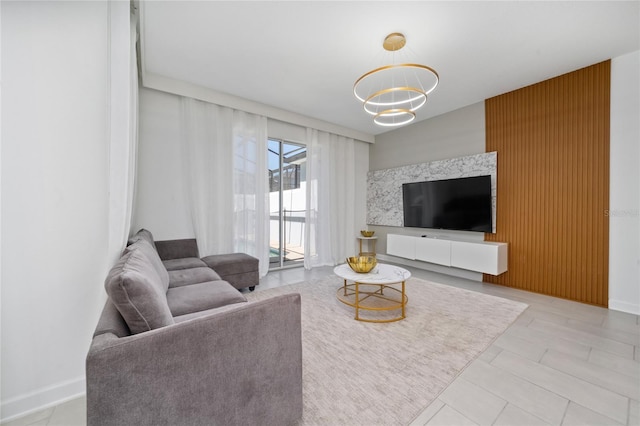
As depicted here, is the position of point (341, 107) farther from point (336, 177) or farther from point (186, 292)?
point (186, 292)

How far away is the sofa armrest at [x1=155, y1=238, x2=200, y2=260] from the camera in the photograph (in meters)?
3.26

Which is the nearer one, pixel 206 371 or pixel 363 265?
pixel 206 371

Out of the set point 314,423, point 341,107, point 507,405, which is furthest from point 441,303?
point 341,107

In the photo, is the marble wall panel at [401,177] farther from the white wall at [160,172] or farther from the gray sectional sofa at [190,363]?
the gray sectional sofa at [190,363]

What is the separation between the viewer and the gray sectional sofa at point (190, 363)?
811mm

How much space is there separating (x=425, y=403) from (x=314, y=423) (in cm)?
65

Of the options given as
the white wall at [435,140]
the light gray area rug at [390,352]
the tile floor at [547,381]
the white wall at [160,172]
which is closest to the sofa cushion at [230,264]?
the light gray area rug at [390,352]

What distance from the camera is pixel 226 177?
3809mm

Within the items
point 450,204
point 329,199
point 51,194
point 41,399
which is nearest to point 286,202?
point 329,199

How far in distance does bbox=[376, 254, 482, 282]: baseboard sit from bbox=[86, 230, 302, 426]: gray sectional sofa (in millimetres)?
3666

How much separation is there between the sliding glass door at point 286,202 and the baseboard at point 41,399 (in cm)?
305

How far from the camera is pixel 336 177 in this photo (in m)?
5.17

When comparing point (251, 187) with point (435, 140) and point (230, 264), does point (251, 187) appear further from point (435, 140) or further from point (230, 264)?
point (435, 140)

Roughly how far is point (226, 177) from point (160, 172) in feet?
2.73
